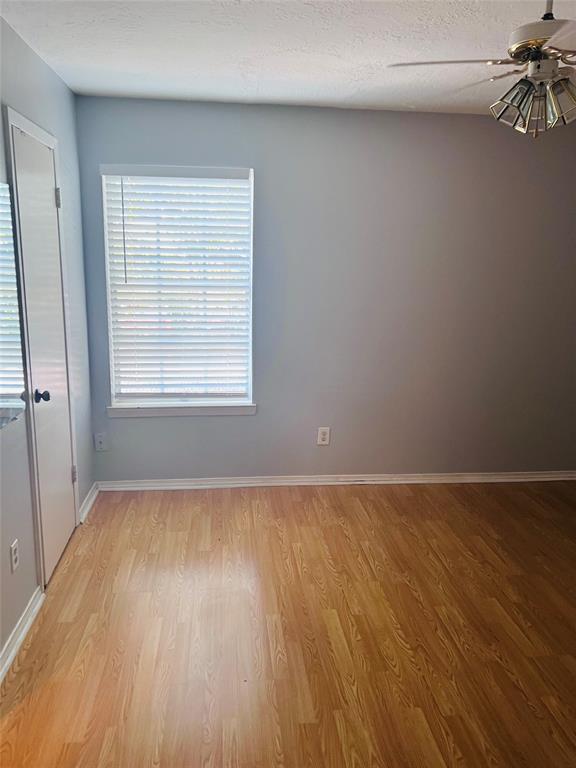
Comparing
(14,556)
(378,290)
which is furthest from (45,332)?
(378,290)

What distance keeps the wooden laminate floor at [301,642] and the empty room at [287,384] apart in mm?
13

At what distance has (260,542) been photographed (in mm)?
3100

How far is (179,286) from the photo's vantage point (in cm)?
349

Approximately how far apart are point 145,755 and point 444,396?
2877mm

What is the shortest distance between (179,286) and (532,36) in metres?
2.50

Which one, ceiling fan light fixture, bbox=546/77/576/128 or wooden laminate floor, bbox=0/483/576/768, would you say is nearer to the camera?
ceiling fan light fixture, bbox=546/77/576/128

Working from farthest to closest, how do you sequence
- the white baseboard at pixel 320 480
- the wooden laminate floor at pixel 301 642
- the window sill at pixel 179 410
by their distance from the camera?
1. the white baseboard at pixel 320 480
2. the window sill at pixel 179 410
3. the wooden laminate floor at pixel 301 642

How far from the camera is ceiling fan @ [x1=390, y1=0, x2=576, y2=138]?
1.39 meters

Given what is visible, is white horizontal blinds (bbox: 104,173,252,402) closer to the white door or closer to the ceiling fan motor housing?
the white door

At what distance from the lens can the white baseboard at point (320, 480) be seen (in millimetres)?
3736

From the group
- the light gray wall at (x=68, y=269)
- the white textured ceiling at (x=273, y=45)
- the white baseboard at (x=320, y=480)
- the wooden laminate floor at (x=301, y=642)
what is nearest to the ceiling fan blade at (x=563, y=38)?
the white textured ceiling at (x=273, y=45)

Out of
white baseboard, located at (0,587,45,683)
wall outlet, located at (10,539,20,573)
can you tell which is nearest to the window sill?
white baseboard, located at (0,587,45,683)

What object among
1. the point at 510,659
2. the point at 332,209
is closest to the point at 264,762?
the point at 510,659

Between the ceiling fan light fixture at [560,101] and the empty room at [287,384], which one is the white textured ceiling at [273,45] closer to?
the empty room at [287,384]
